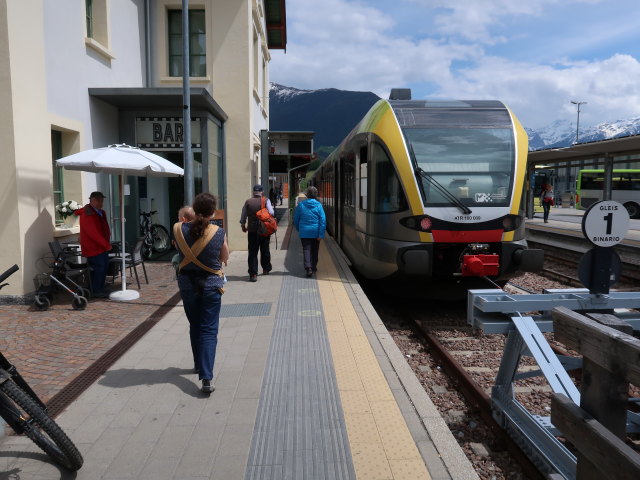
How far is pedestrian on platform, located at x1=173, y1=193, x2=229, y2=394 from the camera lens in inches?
162

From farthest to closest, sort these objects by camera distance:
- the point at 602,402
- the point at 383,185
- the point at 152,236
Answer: the point at 152,236, the point at 383,185, the point at 602,402

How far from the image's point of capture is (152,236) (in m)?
12.3

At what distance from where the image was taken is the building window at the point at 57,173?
8.72 meters

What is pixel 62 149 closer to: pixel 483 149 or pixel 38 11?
pixel 38 11

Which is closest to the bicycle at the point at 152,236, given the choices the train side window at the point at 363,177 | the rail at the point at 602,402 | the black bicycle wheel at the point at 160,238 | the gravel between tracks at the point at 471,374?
the black bicycle wheel at the point at 160,238

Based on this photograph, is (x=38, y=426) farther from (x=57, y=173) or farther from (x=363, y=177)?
(x=57, y=173)

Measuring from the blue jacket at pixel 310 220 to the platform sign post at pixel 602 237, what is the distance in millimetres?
5543

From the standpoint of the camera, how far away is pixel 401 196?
733 centimetres

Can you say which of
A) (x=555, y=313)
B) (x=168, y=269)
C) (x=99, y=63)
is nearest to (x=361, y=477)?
(x=555, y=313)

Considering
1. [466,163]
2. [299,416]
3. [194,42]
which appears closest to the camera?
[299,416]

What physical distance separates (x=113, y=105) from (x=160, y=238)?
3.36 meters

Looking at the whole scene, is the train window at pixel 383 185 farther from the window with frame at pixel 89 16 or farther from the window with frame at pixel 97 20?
the window with frame at pixel 89 16

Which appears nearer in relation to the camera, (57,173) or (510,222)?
(510,222)

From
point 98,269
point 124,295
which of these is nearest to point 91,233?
point 98,269
